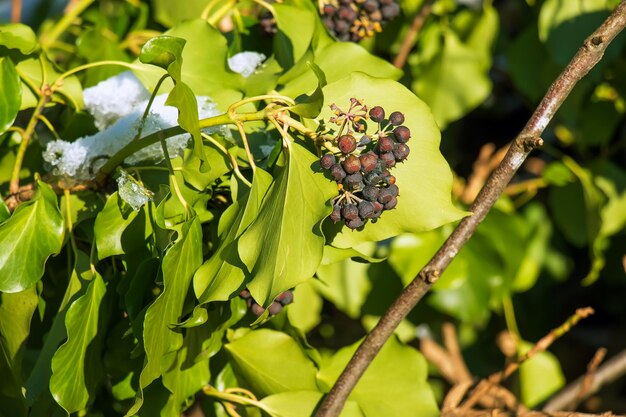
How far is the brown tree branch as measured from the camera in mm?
853

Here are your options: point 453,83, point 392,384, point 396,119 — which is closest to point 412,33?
point 453,83

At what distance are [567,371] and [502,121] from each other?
656 millimetres

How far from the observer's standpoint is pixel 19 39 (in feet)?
3.11

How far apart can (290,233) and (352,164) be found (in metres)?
0.08

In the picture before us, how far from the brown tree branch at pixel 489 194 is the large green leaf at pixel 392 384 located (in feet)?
0.29

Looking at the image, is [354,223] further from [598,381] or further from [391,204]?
[598,381]

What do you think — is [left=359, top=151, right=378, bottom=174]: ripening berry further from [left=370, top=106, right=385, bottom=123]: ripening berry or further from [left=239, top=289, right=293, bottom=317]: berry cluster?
[left=239, top=289, right=293, bottom=317]: berry cluster

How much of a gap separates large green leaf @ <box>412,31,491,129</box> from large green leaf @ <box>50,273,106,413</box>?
0.88 metres

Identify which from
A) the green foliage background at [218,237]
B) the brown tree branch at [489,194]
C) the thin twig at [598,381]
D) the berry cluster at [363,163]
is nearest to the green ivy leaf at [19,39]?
the green foliage background at [218,237]

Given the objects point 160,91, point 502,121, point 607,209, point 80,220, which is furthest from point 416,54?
point 80,220

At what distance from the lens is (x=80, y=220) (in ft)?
3.00

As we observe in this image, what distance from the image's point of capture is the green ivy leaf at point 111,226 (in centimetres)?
86

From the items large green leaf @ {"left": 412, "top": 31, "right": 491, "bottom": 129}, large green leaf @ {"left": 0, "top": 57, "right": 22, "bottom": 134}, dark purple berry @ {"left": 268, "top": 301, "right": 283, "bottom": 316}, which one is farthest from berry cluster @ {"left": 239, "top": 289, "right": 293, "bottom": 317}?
large green leaf @ {"left": 412, "top": 31, "right": 491, "bottom": 129}

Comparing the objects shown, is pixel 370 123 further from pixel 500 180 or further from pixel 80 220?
pixel 80 220
